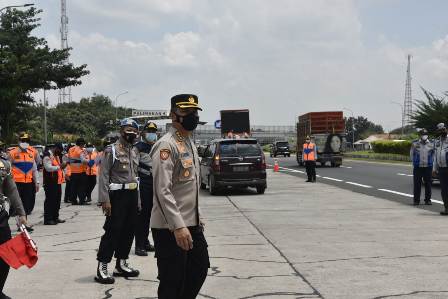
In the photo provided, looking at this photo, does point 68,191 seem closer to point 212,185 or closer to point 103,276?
point 212,185

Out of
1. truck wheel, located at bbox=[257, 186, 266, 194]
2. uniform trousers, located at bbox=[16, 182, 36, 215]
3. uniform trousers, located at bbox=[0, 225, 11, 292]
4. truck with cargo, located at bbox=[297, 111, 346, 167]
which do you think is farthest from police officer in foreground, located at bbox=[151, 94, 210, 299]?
truck with cargo, located at bbox=[297, 111, 346, 167]

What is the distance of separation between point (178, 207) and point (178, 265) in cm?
41

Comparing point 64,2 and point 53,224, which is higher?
point 64,2

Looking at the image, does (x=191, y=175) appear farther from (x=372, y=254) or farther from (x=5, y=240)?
(x=372, y=254)

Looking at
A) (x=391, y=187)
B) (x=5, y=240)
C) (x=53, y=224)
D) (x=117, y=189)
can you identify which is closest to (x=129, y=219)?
(x=117, y=189)

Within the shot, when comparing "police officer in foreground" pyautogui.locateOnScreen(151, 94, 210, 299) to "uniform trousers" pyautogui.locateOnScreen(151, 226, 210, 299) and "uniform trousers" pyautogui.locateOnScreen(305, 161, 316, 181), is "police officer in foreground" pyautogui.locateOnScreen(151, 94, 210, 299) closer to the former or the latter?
"uniform trousers" pyautogui.locateOnScreen(151, 226, 210, 299)

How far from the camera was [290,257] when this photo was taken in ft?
26.9

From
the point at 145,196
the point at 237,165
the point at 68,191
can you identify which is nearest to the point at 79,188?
the point at 68,191

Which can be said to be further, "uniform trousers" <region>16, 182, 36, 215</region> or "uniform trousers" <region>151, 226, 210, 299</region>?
"uniform trousers" <region>16, 182, 36, 215</region>

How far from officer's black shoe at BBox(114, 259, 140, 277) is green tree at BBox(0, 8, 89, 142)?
33.5 m

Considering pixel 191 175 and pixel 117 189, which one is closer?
pixel 191 175

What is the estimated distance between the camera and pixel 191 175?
14.9 ft

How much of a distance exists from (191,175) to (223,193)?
50.2ft

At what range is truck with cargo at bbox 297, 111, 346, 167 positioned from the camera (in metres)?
36.2
